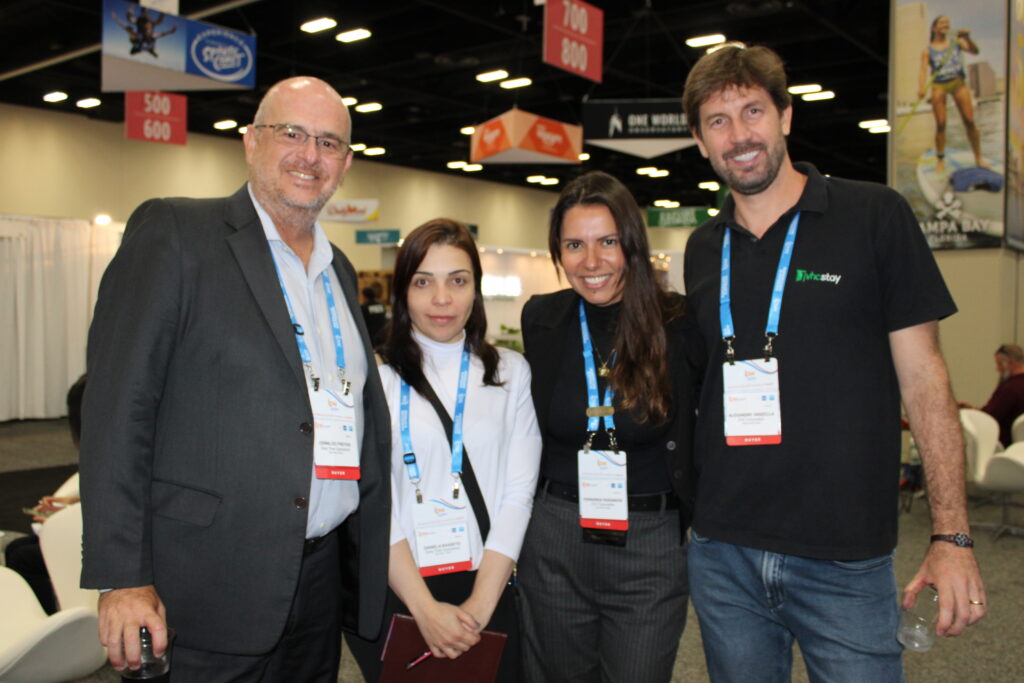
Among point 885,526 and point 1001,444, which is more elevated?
point 885,526

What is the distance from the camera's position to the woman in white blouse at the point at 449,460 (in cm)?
199

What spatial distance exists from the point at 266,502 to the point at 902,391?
1.30 metres

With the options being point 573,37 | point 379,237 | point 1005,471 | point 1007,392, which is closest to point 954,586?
point 1005,471

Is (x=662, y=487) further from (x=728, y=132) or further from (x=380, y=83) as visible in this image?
(x=380, y=83)

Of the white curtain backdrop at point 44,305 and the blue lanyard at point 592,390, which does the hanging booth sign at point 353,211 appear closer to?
the white curtain backdrop at point 44,305

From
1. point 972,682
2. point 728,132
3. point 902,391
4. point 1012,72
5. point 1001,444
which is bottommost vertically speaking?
point 972,682

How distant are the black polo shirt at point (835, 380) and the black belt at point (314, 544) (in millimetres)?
857

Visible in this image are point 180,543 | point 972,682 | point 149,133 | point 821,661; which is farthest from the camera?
point 149,133

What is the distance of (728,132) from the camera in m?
1.79

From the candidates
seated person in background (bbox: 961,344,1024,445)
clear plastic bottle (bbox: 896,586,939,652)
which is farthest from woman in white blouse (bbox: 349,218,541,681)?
seated person in background (bbox: 961,344,1024,445)

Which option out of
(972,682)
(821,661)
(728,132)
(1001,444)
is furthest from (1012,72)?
(821,661)

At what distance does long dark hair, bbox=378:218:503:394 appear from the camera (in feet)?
6.83

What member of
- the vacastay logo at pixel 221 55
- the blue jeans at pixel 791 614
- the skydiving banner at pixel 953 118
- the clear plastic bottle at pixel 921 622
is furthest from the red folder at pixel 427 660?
the skydiving banner at pixel 953 118

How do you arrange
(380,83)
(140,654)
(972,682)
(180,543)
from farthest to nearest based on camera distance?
(380,83)
(972,682)
(180,543)
(140,654)
